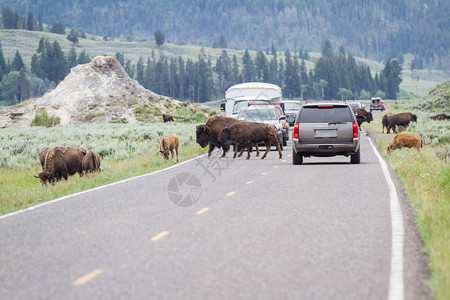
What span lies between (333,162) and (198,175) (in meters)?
Answer: 5.86

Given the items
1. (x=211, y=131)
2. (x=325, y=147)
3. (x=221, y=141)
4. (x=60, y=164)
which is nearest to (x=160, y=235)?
(x=60, y=164)

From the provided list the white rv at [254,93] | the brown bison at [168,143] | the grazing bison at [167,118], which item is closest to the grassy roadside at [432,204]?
the brown bison at [168,143]

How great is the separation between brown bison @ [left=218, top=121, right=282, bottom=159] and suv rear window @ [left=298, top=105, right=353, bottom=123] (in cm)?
370

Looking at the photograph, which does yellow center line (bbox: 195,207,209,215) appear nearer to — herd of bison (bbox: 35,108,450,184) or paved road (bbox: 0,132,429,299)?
paved road (bbox: 0,132,429,299)

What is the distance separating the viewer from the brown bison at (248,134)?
2447cm

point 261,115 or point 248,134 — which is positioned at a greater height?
point 261,115

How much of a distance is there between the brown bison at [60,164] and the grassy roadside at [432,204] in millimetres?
8554

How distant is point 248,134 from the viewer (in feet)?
80.6

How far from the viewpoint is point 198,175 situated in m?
18.5

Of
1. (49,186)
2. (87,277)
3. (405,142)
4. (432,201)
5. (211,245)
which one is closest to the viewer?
(87,277)

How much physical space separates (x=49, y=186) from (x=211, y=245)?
937cm

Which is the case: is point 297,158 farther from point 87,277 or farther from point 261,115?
point 87,277

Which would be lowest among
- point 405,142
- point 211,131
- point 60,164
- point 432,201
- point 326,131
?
point 405,142

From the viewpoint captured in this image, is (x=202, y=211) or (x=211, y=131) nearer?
(x=202, y=211)
